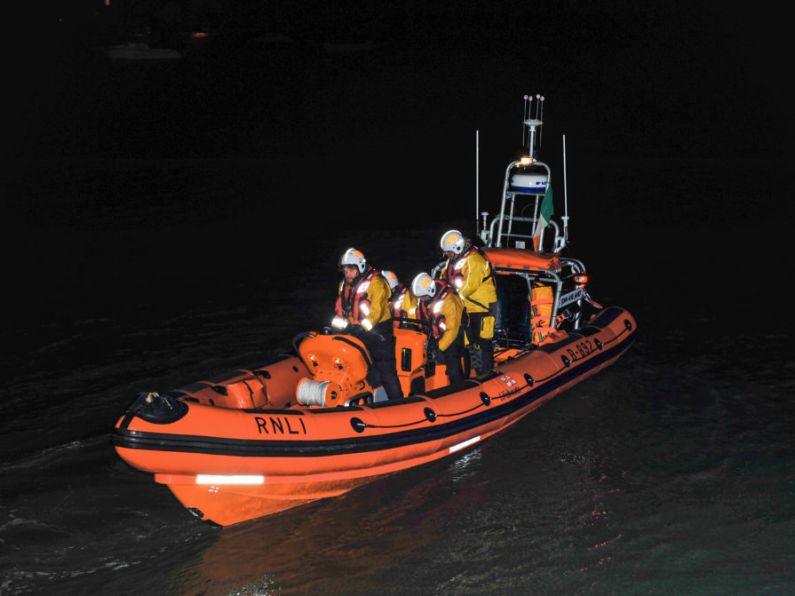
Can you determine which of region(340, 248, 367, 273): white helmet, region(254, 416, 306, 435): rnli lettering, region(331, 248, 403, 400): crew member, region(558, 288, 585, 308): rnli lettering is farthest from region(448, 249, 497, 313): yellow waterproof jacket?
region(254, 416, 306, 435): rnli lettering

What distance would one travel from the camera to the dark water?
17.6ft

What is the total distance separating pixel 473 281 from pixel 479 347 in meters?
0.58

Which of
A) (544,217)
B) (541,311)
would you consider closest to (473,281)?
(541,311)

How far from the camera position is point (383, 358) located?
654cm

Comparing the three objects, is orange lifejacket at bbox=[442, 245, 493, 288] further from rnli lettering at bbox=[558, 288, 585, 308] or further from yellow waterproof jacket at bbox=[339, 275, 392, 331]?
rnli lettering at bbox=[558, 288, 585, 308]

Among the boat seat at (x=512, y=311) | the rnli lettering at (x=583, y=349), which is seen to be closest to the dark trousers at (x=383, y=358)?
the boat seat at (x=512, y=311)

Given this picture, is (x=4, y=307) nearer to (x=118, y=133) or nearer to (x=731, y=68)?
(x=118, y=133)

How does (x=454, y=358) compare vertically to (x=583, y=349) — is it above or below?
above

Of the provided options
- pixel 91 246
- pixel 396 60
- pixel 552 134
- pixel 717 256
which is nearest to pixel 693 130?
pixel 552 134

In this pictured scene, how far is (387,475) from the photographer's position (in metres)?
6.38

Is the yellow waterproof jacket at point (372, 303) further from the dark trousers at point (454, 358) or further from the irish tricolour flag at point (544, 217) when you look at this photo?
the irish tricolour flag at point (544, 217)

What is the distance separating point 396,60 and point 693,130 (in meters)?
13.4

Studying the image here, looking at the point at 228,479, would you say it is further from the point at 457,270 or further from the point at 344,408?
the point at 457,270

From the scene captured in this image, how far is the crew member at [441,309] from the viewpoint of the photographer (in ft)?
21.7
